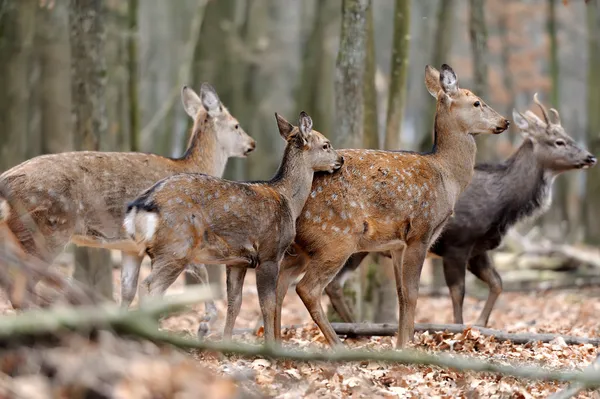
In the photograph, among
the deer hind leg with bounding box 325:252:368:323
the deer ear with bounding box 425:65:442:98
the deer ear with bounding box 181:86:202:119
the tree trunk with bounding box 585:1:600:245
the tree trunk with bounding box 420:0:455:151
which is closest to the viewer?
the deer ear with bounding box 425:65:442:98

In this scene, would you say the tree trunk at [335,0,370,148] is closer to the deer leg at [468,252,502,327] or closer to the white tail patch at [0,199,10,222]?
the deer leg at [468,252,502,327]

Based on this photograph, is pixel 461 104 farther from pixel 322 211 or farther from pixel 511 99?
pixel 511 99

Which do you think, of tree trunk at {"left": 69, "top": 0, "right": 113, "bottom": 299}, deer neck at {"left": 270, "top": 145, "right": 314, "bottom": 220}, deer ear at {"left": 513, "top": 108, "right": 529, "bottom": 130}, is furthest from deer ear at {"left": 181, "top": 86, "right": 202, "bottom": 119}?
deer ear at {"left": 513, "top": 108, "right": 529, "bottom": 130}

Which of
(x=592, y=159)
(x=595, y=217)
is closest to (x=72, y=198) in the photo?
(x=592, y=159)

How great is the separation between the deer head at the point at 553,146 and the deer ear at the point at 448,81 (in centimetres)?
233

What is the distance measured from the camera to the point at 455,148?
30.9 feet

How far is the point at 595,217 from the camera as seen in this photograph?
18.0m

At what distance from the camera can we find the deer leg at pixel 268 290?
7734mm

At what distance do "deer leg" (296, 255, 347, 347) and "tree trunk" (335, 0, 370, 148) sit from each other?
7.48 feet

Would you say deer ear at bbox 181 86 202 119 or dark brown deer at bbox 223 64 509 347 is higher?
deer ear at bbox 181 86 202 119

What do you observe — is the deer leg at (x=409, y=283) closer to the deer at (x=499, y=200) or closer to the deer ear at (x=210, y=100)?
the deer at (x=499, y=200)

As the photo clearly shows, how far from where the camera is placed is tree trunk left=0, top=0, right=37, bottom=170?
603 inches

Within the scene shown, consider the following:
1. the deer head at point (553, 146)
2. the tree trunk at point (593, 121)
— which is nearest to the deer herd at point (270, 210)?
the deer head at point (553, 146)

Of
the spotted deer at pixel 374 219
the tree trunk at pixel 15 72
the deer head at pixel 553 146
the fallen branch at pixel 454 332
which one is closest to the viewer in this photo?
the spotted deer at pixel 374 219
